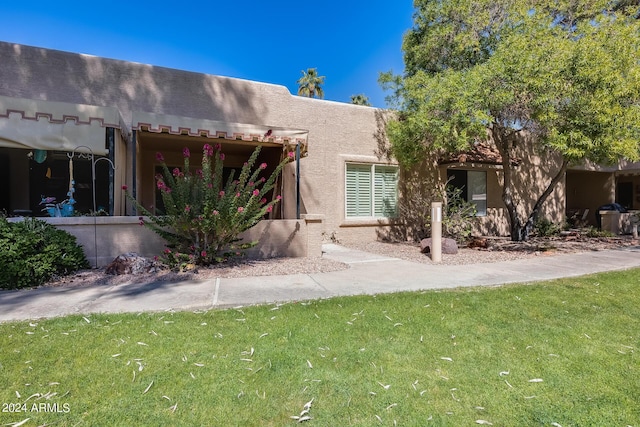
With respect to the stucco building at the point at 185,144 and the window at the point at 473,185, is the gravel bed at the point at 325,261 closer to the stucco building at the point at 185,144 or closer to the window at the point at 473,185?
the stucco building at the point at 185,144

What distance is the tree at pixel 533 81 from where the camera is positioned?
328 inches

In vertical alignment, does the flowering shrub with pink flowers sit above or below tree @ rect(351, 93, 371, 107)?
below

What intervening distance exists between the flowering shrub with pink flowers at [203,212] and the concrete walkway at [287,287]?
3.76ft

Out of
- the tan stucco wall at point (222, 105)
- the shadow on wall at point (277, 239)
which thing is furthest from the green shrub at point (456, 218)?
the shadow on wall at point (277, 239)

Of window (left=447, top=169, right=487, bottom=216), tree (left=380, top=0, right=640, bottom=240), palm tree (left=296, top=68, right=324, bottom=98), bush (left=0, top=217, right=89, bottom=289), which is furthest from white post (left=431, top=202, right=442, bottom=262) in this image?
palm tree (left=296, top=68, right=324, bottom=98)

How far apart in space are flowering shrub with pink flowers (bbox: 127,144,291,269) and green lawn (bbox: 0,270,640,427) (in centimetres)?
280

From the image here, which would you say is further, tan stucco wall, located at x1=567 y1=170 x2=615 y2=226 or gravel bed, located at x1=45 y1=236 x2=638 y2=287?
tan stucco wall, located at x1=567 y1=170 x2=615 y2=226

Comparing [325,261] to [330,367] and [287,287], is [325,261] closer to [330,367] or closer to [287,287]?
[287,287]

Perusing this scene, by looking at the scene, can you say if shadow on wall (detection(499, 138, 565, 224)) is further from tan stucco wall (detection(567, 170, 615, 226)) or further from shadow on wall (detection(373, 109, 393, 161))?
shadow on wall (detection(373, 109, 393, 161))

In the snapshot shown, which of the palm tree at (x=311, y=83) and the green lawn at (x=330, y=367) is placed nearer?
the green lawn at (x=330, y=367)

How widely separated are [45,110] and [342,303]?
23.6ft

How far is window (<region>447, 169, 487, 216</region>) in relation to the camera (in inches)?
583

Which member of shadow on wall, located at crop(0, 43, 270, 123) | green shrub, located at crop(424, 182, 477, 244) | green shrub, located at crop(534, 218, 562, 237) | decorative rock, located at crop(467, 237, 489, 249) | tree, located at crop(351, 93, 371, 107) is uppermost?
tree, located at crop(351, 93, 371, 107)

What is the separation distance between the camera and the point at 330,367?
3283 mm
